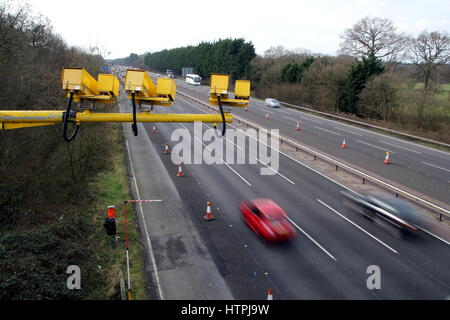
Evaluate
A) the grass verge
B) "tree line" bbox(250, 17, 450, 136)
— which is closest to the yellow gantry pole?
the grass verge

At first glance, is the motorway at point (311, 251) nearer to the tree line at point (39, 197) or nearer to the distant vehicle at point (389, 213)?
the distant vehicle at point (389, 213)

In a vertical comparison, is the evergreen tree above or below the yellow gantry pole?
above

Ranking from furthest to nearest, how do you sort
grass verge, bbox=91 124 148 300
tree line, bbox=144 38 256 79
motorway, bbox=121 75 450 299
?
tree line, bbox=144 38 256 79 → motorway, bbox=121 75 450 299 → grass verge, bbox=91 124 148 300

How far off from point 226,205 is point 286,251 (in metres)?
4.75

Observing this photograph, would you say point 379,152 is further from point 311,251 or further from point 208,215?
point 208,215

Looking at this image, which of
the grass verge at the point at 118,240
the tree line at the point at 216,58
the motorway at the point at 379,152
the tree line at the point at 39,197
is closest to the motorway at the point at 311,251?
the grass verge at the point at 118,240

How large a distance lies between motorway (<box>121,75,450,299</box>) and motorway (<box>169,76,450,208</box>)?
1916mm

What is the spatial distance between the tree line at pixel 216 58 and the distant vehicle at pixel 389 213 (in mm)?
62260

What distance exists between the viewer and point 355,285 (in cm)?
995

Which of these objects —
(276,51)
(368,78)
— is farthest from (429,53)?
(276,51)

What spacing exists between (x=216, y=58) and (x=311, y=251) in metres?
81.7

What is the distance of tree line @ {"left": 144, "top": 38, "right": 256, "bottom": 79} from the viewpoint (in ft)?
250

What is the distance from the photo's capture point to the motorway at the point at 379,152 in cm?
2011

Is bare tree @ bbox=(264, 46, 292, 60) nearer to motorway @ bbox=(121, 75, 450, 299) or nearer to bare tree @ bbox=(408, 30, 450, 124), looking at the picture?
bare tree @ bbox=(408, 30, 450, 124)
